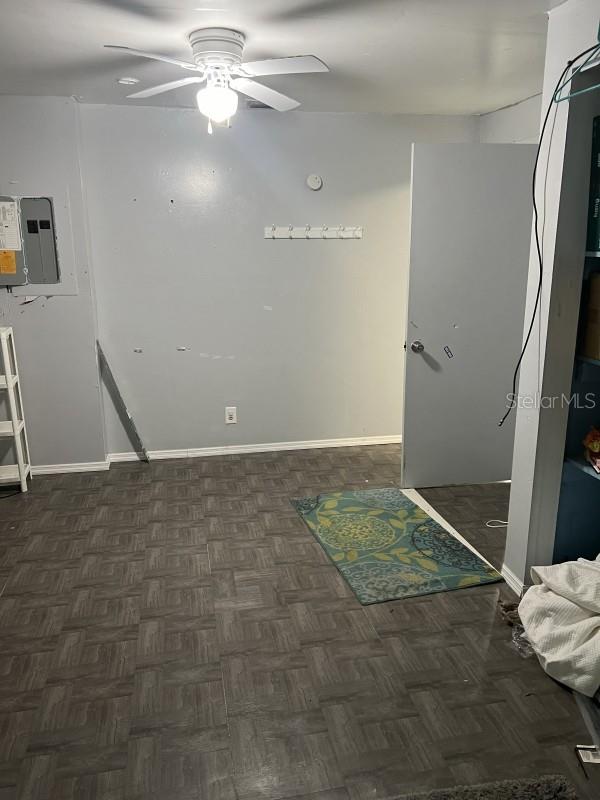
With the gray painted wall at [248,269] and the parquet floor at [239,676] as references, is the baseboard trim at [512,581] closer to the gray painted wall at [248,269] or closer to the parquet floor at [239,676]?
the parquet floor at [239,676]

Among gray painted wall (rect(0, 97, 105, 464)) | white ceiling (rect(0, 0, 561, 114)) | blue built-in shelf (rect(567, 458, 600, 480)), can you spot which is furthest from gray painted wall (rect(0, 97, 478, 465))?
blue built-in shelf (rect(567, 458, 600, 480))

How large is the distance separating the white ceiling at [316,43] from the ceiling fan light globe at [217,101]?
9.4 inches

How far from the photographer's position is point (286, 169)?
4090mm

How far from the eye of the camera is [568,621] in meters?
2.15

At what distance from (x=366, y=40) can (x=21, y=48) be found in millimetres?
Answer: 1510

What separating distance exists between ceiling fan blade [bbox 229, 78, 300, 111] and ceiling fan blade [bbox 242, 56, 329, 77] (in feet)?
0.38

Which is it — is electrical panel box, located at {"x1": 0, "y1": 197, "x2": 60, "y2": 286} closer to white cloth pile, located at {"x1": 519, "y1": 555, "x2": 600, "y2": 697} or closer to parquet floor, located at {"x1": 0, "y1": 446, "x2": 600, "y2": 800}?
parquet floor, located at {"x1": 0, "y1": 446, "x2": 600, "y2": 800}

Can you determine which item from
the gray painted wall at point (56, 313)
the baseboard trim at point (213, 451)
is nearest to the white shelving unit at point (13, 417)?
the gray painted wall at point (56, 313)

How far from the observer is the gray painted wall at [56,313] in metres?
3.62

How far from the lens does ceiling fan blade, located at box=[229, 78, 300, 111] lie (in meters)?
2.66

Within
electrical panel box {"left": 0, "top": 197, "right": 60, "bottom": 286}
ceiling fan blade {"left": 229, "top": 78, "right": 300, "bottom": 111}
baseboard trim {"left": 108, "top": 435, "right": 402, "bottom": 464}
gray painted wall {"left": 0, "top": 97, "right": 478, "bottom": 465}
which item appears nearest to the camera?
ceiling fan blade {"left": 229, "top": 78, "right": 300, "bottom": 111}

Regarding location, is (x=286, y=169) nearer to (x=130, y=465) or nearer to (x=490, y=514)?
(x=130, y=465)

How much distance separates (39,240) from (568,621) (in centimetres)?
352

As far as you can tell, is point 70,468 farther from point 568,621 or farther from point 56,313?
point 568,621
